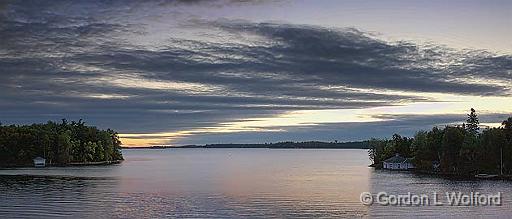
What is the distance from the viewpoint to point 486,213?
54281 mm

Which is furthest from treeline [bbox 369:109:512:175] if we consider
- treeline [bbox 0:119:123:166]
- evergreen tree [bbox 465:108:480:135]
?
treeline [bbox 0:119:123:166]

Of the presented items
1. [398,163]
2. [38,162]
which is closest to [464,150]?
[398,163]

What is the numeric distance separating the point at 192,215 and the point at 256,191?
26767 mm

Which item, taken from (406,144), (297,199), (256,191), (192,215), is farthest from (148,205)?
(406,144)

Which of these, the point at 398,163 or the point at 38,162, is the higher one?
the point at 38,162

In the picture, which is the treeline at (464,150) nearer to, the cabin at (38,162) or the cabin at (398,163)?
the cabin at (398,163)

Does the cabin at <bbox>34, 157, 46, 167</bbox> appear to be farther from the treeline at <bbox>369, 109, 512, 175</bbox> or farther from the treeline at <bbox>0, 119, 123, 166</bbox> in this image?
the treeline at <bbox>369, 109, 512, 175</bbox>

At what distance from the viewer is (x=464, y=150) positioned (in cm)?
11962

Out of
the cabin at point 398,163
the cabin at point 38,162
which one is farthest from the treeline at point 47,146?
the cabin at point 398,163

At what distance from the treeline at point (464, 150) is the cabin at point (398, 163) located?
6.94 feet

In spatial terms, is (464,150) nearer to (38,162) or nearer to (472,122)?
(472,122)

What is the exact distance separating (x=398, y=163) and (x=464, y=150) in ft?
104

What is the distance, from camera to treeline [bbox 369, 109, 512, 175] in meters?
114

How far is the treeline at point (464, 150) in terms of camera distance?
114 m
